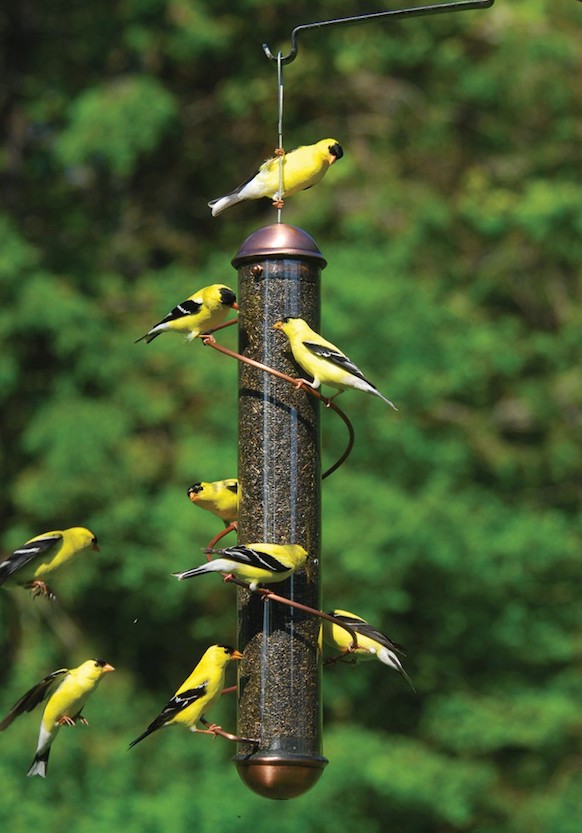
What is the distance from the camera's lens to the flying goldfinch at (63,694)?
4598 millimetres

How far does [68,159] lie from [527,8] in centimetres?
405

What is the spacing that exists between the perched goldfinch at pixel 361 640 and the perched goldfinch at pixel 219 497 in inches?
16.5

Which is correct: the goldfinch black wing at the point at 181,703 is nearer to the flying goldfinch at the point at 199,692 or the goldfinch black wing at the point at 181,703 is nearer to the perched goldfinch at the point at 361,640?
the flying goldfinch at the point at 199,692

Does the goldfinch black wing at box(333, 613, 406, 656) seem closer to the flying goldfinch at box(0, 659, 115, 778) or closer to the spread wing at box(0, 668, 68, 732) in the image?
the flying goldfinch at box(0, 659, 115, 778)

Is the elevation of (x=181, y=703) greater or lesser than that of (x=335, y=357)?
lesser

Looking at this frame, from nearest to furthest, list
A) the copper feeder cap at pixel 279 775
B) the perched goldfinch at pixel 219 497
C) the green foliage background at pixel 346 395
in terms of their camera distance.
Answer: the copper feeder cap at pixel 279 775, the perched goldfinch at pixel 219 497, the green foliage background at pixel 346 395

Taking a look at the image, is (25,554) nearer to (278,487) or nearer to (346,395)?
(278,487)

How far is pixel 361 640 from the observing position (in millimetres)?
4664

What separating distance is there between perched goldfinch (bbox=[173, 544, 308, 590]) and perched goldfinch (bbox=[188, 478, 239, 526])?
38 centimetres

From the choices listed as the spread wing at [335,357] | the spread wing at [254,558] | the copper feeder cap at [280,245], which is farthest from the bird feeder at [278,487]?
the spread wing at [254,558]

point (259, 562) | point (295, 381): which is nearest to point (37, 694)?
point (259, 562)

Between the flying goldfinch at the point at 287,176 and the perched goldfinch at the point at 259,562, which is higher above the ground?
the flying goldfinch at the point at 287,176

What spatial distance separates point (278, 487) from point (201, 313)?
54 cm

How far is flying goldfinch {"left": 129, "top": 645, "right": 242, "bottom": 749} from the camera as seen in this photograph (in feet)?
14.9
